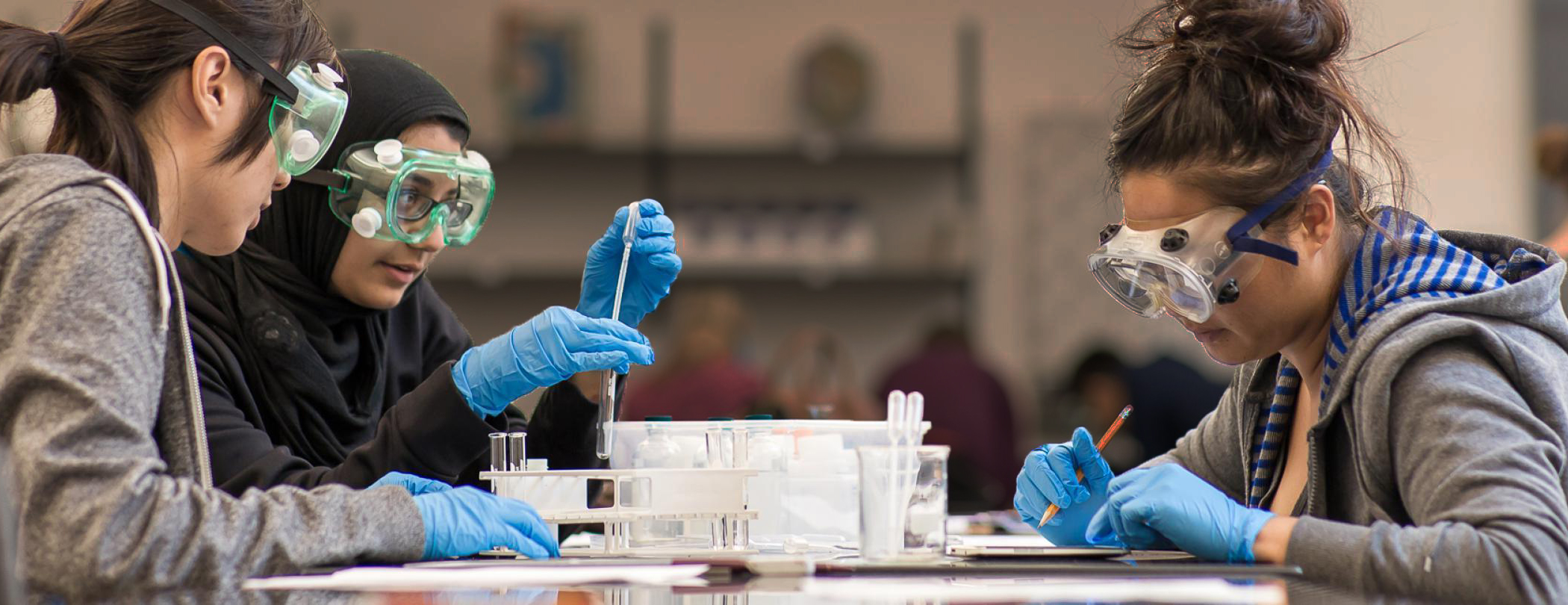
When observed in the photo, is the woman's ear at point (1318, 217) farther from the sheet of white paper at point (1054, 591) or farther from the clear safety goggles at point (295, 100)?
the clear safety goggles at point (295, 100)

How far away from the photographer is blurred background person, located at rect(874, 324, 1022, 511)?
5133 mm

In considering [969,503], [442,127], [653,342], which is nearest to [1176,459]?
[442,127]

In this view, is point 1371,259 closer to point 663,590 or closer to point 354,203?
point 663,590

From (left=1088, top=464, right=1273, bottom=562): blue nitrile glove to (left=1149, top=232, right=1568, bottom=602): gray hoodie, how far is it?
63 mm

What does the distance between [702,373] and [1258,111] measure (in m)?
3.11

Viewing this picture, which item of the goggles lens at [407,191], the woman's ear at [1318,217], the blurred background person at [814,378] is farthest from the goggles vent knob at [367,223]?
the blurred background person at [814,378]

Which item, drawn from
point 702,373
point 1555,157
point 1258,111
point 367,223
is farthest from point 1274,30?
point 702,373

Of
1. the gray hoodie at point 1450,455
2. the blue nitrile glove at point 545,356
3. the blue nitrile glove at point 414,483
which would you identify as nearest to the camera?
the gray hoodie at point 1450,455

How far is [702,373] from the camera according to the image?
178 inches

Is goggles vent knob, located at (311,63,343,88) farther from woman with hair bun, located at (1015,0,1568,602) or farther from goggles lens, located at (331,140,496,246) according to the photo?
woman with hair bun, located at (1015,0,1568,602)

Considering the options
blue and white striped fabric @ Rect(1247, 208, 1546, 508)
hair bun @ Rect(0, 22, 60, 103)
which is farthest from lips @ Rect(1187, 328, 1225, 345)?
hair bun @ Rect(0, 22, 60, 103)

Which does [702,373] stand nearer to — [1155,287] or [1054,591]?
[1155,287]

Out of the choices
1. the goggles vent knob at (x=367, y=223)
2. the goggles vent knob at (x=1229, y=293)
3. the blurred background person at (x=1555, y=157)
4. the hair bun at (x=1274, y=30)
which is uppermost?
the hair bun at (x=1274, y=30)

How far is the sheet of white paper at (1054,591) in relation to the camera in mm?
1069
